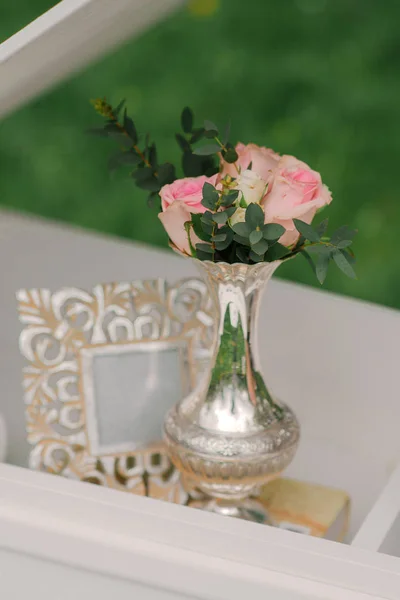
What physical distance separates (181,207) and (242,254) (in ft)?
0.29

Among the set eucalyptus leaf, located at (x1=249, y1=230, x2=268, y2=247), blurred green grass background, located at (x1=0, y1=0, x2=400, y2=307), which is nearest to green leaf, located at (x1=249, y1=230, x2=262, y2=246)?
eucalyptus leaf, located at (x1=249, y1=230, x2=268, y2=247)

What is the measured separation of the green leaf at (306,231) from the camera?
1006 millimetres

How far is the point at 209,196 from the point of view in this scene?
102 cm

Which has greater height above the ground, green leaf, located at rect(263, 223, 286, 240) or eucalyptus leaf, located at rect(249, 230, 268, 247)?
green leaf, located at rect(263, 223, 286, 240)

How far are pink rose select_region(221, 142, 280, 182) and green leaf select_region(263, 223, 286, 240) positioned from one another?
148mm

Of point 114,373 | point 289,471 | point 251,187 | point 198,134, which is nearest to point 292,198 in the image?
point 251,187

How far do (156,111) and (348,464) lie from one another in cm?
220

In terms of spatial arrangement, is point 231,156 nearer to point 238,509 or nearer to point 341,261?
point 341,261

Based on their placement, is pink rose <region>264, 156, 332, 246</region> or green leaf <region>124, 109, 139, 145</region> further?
green leaf <region>124, 109, 139, 145</region>

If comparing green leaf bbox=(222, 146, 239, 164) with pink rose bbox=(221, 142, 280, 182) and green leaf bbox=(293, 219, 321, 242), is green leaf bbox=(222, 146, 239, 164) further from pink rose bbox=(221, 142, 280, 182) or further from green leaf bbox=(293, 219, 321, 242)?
green leaf bbox=(293, 219, 321, 242)

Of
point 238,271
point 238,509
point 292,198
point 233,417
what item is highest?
point 292,198

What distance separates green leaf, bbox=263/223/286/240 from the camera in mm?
1004

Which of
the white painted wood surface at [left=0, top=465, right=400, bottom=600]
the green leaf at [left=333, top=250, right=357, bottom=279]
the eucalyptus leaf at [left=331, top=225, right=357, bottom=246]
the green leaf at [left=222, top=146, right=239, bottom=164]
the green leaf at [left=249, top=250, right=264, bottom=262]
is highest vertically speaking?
the green leaf at [left=222, top=146, right=239, bottom=164]

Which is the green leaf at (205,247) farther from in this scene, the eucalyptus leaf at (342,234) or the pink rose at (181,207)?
the eucalyptus leaf at (342,234)
